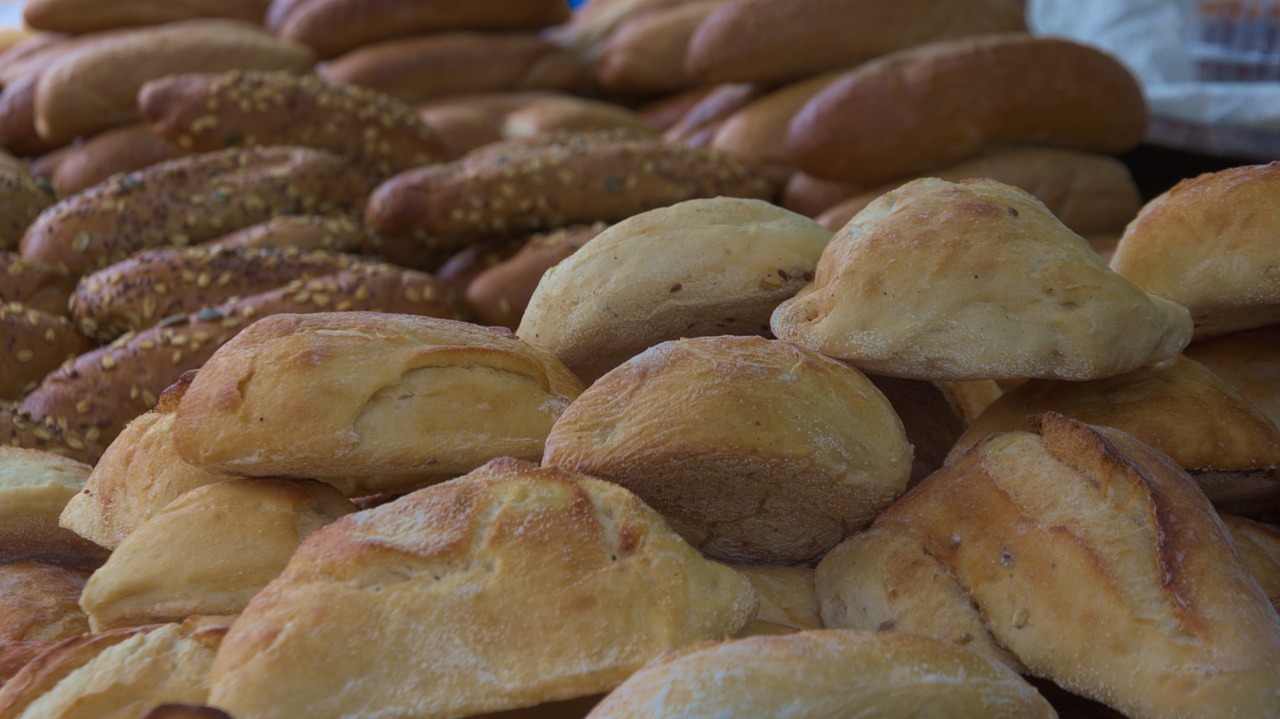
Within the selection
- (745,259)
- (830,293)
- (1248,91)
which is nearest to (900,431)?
(830,293)

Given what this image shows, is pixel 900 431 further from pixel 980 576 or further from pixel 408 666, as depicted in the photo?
pixel 408 666

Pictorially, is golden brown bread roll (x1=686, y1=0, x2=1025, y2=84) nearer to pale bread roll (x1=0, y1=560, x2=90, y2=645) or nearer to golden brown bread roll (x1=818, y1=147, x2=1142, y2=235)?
golden brown bread roll (x1=818, y1=147, x2=1142, y2=235)

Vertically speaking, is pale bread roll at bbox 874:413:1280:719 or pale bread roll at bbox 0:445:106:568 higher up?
pale bread roll at bbox 874:413:1280:719

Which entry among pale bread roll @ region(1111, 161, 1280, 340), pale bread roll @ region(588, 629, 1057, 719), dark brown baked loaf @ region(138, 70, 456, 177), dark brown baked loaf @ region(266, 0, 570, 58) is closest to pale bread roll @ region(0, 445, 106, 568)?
pale bread roll @ region(588, 629, 1057, 719)

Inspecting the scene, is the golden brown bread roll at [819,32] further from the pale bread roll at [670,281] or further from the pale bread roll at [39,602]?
the pale bread roll at [39,602]

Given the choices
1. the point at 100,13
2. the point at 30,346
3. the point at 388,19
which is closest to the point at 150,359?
the point at 30,346

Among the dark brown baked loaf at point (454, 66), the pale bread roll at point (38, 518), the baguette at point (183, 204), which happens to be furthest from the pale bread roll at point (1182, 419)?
the dark brown baked loaf at point (454, 66)

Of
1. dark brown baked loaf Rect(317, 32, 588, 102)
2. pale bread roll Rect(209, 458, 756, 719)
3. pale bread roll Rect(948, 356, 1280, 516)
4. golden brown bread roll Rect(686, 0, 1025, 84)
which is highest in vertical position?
pale bread roll Rect(209, 458, 756, 719)
